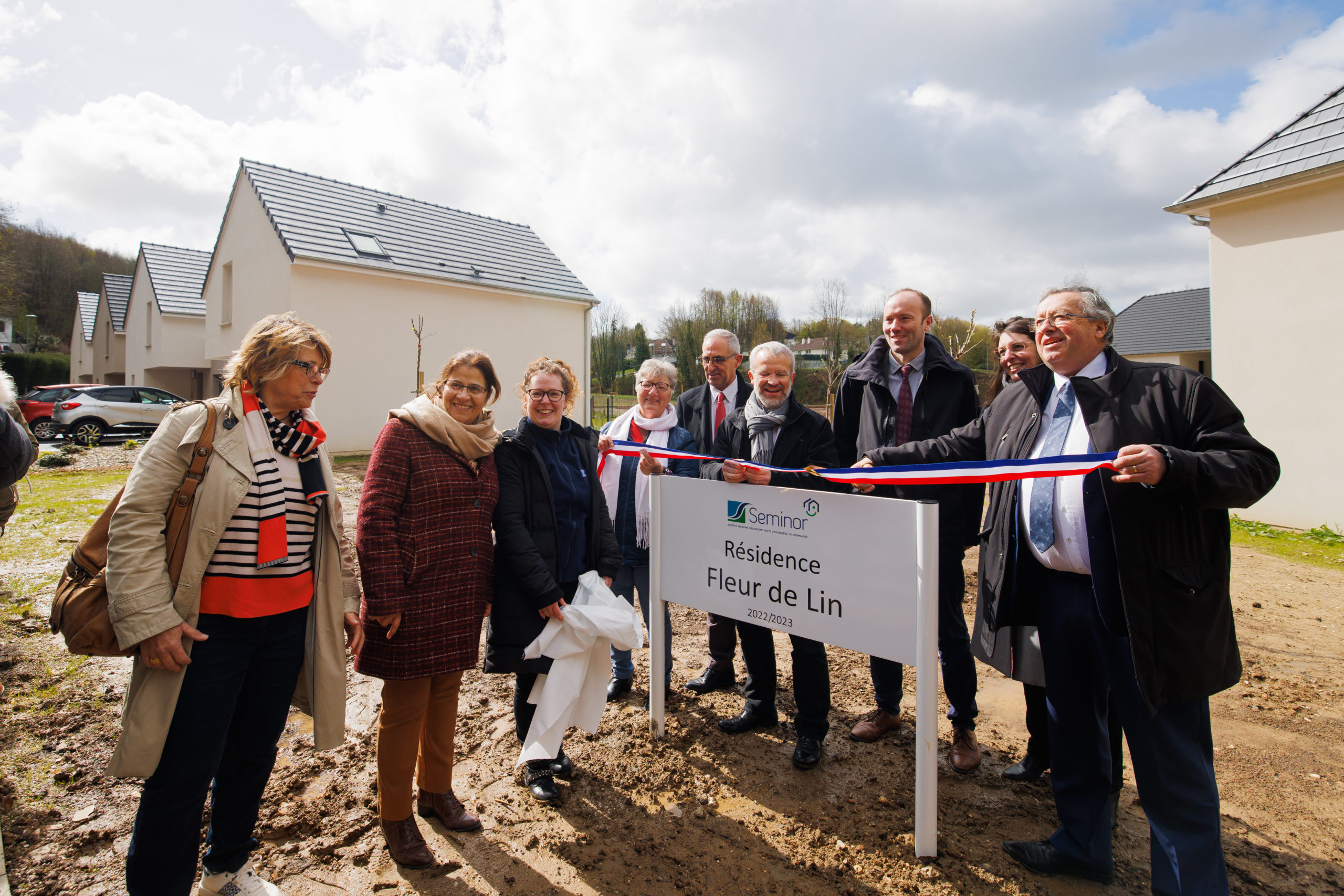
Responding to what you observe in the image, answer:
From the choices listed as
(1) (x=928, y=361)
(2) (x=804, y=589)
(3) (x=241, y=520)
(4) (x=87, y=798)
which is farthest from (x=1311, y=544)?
(4) (x=87, y=798)

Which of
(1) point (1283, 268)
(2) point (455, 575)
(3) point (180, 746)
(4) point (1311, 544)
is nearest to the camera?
(3) point (180, 746)

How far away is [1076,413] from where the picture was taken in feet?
8.18

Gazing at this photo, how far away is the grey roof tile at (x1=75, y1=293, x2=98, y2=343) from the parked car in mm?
24269

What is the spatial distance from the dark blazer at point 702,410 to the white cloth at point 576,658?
144cm

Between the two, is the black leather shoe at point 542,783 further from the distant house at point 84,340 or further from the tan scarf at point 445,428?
the distant house at point 84,340

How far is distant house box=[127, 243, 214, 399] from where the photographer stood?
24750 millimetres

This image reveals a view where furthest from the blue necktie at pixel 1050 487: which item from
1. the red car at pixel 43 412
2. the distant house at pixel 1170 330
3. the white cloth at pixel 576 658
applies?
the distant house at pixel 1170 330

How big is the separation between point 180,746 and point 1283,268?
12.9 meters

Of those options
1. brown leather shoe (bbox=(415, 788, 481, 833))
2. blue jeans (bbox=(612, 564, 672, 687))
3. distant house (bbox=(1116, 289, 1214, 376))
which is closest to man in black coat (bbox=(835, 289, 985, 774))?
blue jeans (bbox=(612, 564, 672, 687))

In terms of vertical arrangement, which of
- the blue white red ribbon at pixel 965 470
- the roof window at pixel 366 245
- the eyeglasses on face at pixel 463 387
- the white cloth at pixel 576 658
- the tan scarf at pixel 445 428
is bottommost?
the white cloth at pixel 576 658

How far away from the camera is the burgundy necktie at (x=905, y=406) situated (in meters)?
3.60

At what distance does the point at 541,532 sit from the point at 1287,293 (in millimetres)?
11350

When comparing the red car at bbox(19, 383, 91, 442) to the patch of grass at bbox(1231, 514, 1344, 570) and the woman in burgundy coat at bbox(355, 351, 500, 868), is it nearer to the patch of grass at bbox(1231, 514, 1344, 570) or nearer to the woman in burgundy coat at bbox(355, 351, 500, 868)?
the woman in burgundy coat at bbox(355, 351, 500, 868)

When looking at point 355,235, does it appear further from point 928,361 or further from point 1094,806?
point 1094,806
